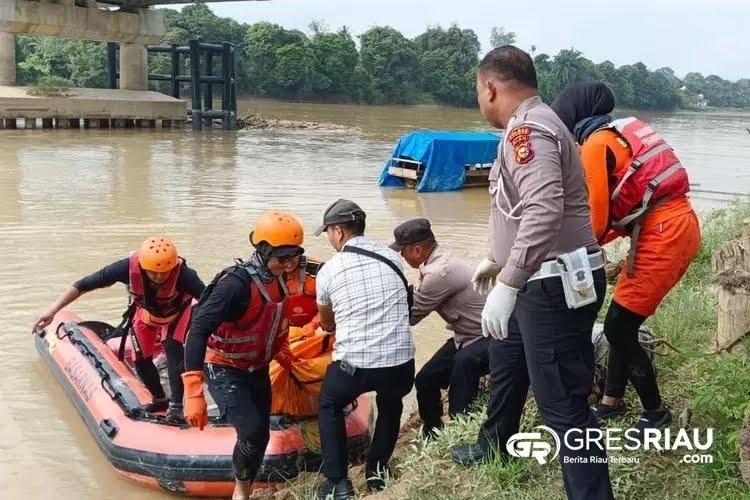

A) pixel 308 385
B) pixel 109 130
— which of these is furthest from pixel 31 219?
pixel 109 130

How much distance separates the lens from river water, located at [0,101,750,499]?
516cm

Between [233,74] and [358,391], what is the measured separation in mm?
30858

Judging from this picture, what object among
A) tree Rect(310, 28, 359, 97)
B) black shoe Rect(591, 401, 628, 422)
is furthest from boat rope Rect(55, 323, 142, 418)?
tree Rect(310, 28, 359, 97)

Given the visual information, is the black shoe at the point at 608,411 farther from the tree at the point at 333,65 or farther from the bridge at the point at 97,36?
the tree at the point at 333,65

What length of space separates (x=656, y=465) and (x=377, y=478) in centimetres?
127

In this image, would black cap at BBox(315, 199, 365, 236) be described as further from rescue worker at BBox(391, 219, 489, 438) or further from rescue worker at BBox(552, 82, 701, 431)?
rescue worker at BBox(552, 82, 701, 431)

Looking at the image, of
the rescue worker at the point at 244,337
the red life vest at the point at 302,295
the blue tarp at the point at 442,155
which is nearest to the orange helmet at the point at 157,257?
the red life vest at the point at 302,295

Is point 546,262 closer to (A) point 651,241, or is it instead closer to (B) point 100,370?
(A) point 651,241

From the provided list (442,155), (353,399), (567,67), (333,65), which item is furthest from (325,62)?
(353,399)

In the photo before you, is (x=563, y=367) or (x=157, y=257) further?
(x=157, y=257)

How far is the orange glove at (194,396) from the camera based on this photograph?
375 cm

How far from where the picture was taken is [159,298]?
4.98 m

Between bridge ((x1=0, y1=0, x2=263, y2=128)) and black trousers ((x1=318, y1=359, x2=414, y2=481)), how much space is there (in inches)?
1086

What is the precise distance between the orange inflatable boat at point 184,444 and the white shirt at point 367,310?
90 cm
